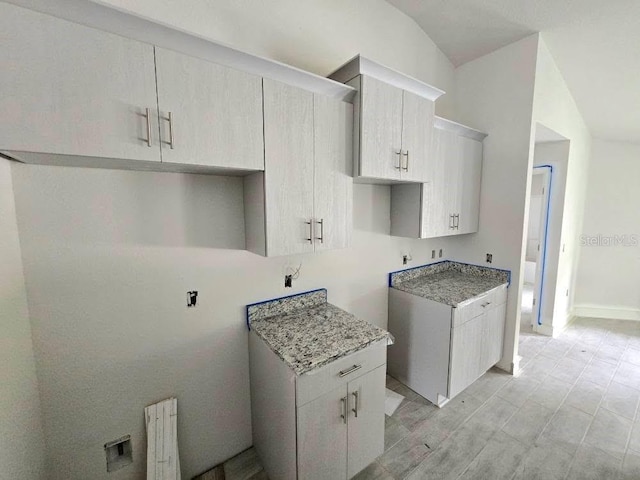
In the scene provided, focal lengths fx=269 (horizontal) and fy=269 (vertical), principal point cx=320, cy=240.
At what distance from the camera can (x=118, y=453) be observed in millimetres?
1429

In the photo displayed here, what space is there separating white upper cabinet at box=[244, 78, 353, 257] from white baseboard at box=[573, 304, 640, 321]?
14.5 feet

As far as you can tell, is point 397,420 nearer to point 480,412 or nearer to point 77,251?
point 480,412

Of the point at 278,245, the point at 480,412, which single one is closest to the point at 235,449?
A: the point at 278,245

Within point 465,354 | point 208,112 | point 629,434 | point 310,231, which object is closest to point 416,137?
point 310,231

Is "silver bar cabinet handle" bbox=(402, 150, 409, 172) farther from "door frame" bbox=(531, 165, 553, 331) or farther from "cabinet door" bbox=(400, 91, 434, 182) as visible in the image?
"door frame" bbox=(531, 165, 553, 331)

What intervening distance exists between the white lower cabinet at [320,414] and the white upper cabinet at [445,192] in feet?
3.73

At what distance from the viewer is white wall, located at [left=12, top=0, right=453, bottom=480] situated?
1192 mm

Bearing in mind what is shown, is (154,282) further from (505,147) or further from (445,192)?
(505,147)

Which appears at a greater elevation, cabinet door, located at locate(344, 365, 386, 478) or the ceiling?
the ceiling

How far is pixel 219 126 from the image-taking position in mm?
1199

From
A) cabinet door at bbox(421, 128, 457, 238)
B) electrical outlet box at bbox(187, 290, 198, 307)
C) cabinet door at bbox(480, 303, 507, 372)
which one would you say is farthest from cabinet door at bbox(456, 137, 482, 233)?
electrical outlet box at bbox(187, 290, 198, 307)

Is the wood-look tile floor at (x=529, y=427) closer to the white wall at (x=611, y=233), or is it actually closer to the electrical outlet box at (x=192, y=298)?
the electrical outlet box at (x=192, y=298)

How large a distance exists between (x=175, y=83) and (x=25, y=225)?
2.81 ft

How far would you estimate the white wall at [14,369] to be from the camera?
3.08ft
